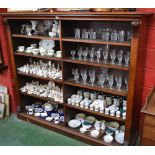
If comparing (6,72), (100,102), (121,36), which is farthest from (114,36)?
(6,72)

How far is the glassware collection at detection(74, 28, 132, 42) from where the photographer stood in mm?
1946

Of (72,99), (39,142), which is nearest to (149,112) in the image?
(72,99)

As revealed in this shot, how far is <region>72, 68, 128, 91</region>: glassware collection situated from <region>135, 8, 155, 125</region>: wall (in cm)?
18

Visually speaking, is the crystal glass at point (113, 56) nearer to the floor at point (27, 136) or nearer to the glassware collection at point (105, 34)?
the glassware collection at point (105, 34)

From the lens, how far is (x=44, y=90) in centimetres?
273

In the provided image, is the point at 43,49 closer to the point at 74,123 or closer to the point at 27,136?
the point at 74,123

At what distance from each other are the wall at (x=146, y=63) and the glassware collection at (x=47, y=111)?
3.49 ft

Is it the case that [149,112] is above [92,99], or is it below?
above

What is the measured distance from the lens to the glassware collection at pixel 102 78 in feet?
7.00

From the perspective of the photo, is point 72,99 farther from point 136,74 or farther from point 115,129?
point 136,74

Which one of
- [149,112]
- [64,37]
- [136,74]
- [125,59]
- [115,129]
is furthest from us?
[115,129]

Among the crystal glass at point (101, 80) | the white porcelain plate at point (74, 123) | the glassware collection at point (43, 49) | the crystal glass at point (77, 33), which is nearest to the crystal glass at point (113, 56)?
the crystal glass at point (101, 80)

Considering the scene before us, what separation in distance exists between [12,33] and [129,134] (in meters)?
1.87
